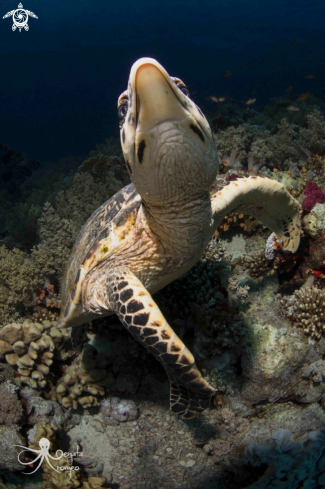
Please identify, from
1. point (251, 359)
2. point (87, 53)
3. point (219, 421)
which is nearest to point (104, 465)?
point (219, 421)

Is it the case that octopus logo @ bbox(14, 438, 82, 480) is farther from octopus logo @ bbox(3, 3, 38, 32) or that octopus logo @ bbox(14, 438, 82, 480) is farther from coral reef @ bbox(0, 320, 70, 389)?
octopus logo @ bbox(3, 3, 38, 32)

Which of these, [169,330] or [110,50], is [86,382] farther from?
[110,50]

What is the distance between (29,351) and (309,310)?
2.93 meters

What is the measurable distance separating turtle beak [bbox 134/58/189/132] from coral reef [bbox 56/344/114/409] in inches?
97.7

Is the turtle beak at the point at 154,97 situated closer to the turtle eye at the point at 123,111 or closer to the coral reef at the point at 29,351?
the turtle eye at the point at 123,111

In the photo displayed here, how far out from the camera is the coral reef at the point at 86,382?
2.70 m

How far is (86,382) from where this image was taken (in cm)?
271

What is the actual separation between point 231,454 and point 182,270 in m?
1.73

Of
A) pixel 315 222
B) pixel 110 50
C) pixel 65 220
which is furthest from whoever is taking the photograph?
pixel 110 50

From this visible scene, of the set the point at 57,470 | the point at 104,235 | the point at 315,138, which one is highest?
the point at 315,138

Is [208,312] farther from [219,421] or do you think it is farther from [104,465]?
[104,465]

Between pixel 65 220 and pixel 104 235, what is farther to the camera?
pixel 65 220

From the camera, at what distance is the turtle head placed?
105 centimetres

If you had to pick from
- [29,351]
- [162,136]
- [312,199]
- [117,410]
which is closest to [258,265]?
[312,199]
